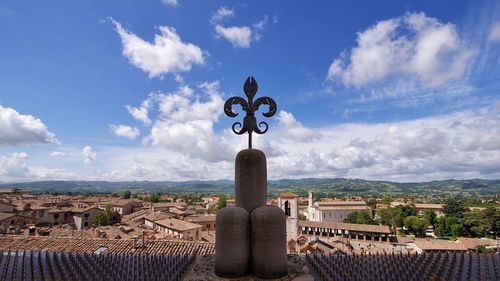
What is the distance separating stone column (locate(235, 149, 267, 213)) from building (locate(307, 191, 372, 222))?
89676mm

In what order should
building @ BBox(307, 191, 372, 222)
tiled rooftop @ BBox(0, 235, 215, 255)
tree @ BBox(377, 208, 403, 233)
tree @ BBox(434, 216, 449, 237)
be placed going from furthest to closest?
1. building @ BBox(307, 191, 372, 222)
2. tree @ BBox(377, 208, 403, 233)
3. tree @ BBox(434, 216, 449, 237)
4. tiled rooftop @ BBox(0, 235, 215, 255)

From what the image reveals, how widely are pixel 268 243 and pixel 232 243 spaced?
0.70 metres

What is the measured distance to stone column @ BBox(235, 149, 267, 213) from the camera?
6.50 metres

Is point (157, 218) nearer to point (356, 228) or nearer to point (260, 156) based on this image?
point (356, 228)

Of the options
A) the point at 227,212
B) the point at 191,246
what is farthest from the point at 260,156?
the point at 191,246

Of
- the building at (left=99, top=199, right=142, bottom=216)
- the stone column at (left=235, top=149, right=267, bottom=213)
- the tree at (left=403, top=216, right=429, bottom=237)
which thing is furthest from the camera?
the building at (left=99, top=199, right=142, bottom=216)

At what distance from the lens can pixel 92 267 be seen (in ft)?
20.1

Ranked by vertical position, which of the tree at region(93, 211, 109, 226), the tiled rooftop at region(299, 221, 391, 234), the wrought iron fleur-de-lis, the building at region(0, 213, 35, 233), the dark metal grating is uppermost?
the wrought iron fleur-de-lis

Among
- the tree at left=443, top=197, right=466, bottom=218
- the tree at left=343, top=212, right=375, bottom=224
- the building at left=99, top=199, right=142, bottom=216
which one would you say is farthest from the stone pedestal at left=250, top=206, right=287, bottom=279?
the tree at left=443, top=197, right=466, bottom=218

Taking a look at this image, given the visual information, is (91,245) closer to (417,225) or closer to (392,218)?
(417,225)

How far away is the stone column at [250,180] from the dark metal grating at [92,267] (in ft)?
6.10

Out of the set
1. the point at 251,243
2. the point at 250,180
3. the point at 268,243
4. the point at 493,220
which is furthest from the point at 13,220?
the point at 493,220

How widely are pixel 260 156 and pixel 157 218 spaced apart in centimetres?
5514

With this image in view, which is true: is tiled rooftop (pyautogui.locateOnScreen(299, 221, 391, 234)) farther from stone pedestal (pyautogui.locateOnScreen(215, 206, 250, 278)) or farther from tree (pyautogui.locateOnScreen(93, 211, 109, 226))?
stone pedestal (pyautogui.locateOnScreen(215, 206, 250, 278))
